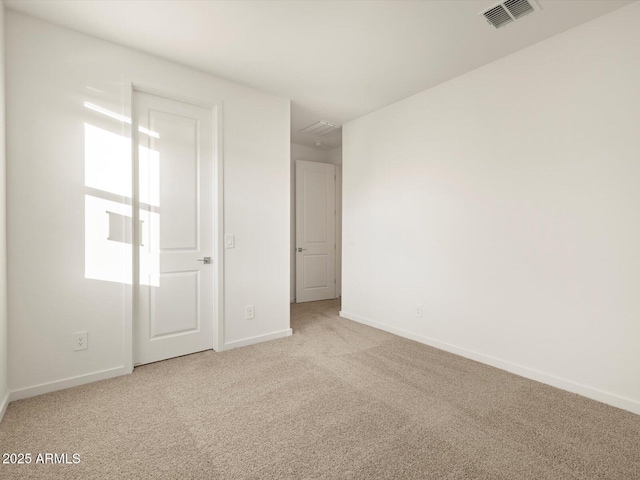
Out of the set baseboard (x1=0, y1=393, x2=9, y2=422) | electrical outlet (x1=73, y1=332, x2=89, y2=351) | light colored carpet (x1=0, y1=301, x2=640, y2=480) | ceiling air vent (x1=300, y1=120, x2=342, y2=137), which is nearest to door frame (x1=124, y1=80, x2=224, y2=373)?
electrical outlet (x1=73, y1=332, x2=89, y2=351)

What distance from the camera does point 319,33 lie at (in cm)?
248

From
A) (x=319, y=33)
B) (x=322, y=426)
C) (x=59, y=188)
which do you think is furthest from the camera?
(x=319, y=33)

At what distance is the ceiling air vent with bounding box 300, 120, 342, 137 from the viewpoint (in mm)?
4567

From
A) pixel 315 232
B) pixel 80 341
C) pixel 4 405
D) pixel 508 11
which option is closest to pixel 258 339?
pixel 80 341

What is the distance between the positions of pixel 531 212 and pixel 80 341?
3746 mm

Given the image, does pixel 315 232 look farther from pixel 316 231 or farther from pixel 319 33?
pixel 319 33

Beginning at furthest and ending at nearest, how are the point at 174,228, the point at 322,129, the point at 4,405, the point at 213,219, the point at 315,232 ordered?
the point at 315,232
the point at 322,129
the point at 213,219
the point at 174,228
the point at 4,405

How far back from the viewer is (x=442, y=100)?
3295mm

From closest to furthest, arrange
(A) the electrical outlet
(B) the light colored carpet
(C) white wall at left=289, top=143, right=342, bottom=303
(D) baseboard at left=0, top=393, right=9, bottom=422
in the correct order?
1. (B) the light colored carpet
2. (D) baseboard at left=0, top=393, right=9, bottom=422
3. (A) the electrical outlet
4. (C) white wall at left=289, top=143, right=342, bottom=303

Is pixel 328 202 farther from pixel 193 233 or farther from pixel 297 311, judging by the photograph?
pixel 193 233

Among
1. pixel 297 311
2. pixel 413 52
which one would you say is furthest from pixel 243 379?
pixel 413 52

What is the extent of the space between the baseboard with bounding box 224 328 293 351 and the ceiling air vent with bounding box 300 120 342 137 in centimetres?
286

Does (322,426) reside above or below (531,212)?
below

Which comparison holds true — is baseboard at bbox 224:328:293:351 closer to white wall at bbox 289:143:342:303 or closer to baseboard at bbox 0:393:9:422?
baseboard at bbox 0:393:9:422
